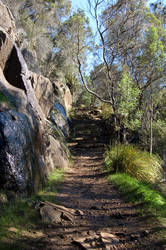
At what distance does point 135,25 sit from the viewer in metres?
14.1

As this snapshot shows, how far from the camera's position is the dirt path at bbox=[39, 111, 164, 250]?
288 cm

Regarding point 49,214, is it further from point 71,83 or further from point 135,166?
point 71,83

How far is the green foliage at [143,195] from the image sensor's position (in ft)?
12.8

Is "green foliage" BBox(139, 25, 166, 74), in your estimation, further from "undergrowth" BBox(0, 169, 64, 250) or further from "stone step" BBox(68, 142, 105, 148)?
"undergrowth" BBox(0, 169, 64, 250)

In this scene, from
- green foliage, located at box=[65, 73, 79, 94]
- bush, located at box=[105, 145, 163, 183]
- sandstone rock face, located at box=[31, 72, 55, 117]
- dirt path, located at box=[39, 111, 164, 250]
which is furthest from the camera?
green foliage, located at box=[65, 73, 79, 94]

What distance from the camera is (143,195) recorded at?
4.54m

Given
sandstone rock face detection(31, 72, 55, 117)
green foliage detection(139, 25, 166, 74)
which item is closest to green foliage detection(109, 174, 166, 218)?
sandstone rock face detection(31, 72, 55, 117)

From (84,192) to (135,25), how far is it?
12445mm

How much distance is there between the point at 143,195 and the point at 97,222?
1.34m

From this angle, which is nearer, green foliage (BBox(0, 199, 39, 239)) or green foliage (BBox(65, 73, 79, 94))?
green foliage (BBox(0, 199, 39, 239))

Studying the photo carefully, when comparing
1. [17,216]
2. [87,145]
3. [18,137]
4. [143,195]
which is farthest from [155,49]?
[17,216]

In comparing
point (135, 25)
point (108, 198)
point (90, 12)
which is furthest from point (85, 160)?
point (135, 25)

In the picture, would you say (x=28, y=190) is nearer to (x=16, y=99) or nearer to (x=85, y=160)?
(x=16, y=99)

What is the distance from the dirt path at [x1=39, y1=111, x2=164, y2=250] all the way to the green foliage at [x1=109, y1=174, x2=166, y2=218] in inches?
7.7
